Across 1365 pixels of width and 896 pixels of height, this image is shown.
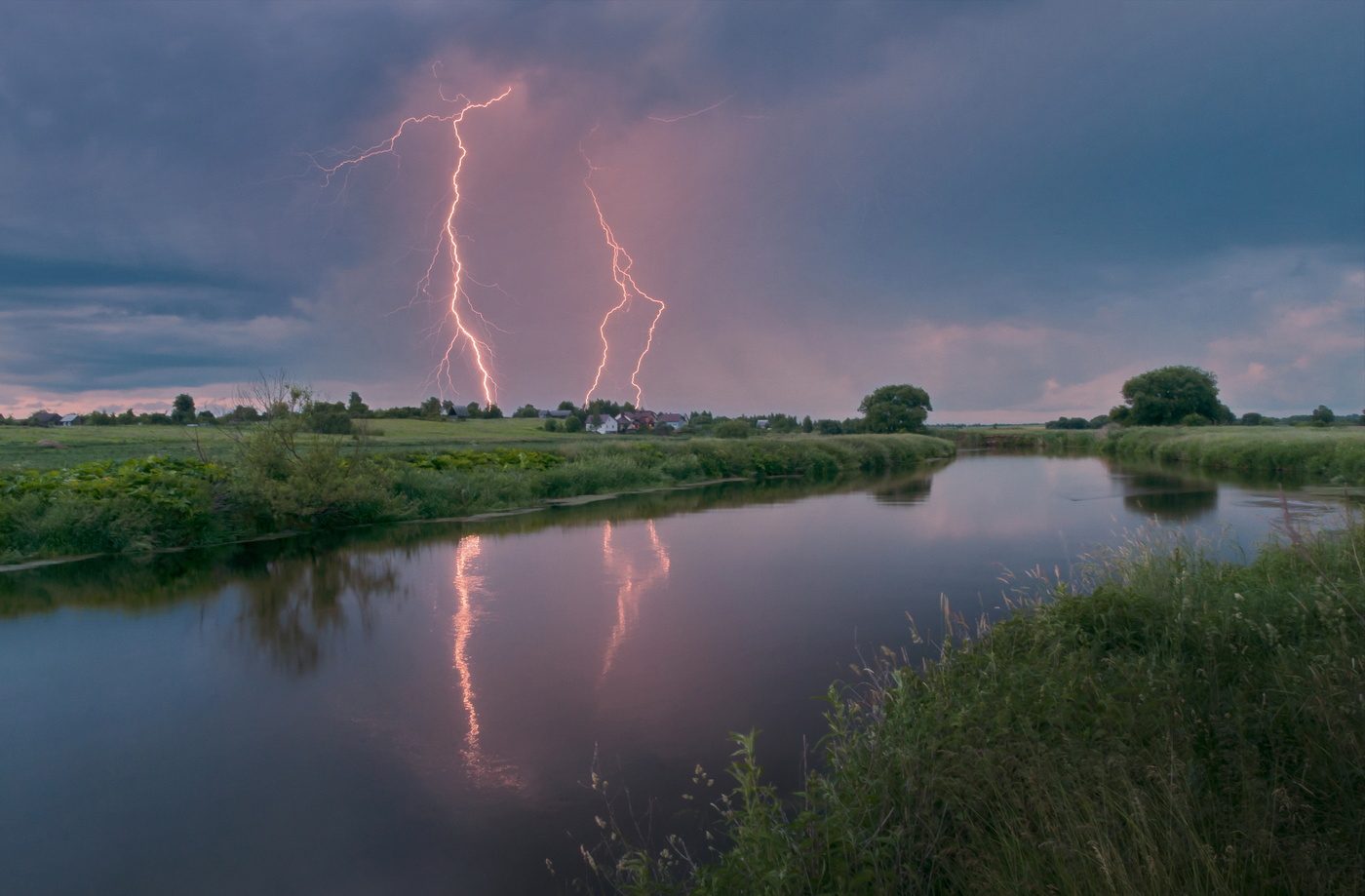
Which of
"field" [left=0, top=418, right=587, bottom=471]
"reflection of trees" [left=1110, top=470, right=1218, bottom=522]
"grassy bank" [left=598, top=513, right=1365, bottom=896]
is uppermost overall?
"field" [left=0, top=418, right=587, bottom=471]

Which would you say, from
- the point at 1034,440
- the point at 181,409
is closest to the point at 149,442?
the point at 181,409

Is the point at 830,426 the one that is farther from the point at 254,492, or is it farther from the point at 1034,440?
the point at 254,492

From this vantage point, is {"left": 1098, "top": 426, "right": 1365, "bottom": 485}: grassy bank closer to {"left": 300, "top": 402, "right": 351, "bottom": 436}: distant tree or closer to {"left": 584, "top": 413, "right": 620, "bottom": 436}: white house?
{"left": 300, "top": 402, "right": 351, "bottom": 436}: distant tree

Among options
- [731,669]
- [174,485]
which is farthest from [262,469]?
[731,669]

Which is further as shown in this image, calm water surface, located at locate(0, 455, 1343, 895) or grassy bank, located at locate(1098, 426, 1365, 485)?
grassy bank, located at locate(1098, 426, 1365, 485)

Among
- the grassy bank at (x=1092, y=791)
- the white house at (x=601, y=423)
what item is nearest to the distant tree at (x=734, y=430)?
the white house at (x=601, y=423)

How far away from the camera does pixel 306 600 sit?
9.08 meters

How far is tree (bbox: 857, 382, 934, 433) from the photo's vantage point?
66812mm

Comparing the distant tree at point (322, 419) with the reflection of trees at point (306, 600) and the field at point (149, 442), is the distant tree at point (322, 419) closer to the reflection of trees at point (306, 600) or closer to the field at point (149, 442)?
the field at point (149, 442)

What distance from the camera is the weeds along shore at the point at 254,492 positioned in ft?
38.0

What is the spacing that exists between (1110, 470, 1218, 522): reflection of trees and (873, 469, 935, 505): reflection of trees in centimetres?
577

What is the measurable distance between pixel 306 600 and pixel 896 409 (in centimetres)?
6393

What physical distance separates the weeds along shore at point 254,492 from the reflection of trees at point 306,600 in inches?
106

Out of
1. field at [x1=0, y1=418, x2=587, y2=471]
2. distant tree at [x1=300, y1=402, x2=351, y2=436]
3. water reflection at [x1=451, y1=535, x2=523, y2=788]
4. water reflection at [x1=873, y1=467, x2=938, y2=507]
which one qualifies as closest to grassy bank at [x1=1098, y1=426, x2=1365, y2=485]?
water reflection at [x1=873, y1=467, x2=938, y2=507]
